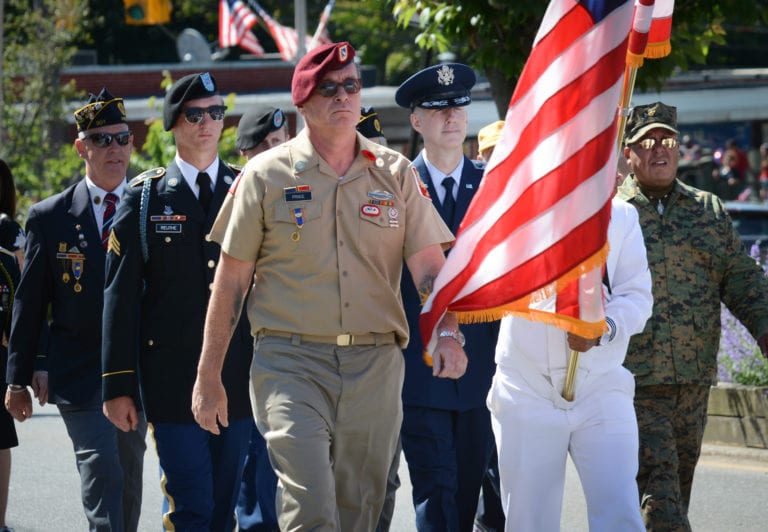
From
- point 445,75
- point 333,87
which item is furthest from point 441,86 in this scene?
point 333,87

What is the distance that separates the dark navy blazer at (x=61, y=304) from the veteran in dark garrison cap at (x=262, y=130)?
134 cm

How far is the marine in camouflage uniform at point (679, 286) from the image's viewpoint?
6.79 meters

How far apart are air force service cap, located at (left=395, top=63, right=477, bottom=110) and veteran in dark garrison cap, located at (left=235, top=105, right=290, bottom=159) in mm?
1169

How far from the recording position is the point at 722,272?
696 cm

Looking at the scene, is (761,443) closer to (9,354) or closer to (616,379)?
(616,379)

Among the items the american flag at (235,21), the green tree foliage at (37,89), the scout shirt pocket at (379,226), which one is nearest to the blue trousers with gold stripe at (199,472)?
the scout shirt pocket at (379,226)

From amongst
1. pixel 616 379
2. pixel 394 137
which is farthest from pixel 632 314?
pixel 394 137

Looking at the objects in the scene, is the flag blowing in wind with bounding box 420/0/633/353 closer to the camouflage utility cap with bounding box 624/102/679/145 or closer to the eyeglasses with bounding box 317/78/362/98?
the eyeglasses with bounding box 317/78/362/98

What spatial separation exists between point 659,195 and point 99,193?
9.19 ft

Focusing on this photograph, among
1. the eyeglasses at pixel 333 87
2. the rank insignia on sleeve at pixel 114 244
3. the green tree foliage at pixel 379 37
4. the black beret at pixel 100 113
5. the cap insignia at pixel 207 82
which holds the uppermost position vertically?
the green tree foliage at pixel 379 37

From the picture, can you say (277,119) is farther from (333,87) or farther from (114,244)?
(333,87)

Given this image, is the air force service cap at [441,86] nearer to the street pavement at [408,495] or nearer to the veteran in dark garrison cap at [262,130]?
the veteran in dark garrison cap at [262,130]

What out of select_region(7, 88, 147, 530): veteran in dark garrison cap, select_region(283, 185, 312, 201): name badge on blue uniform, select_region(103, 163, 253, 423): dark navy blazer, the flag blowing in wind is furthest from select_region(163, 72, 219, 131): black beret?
the flag blowing in wind

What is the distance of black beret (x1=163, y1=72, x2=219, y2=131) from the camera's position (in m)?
6.57
